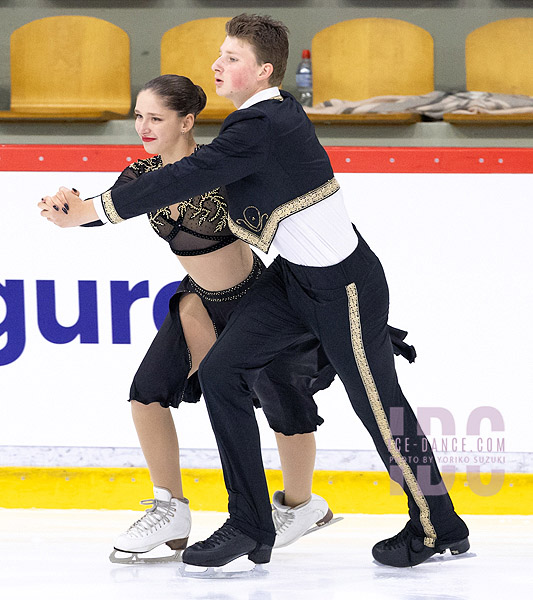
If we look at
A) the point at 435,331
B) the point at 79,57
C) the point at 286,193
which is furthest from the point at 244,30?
the point at 79,57

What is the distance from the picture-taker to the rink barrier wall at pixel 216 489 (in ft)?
8.77

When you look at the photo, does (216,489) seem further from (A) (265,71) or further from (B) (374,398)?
(A) (265,71)

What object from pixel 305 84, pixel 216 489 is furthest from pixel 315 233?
pixel 305 84

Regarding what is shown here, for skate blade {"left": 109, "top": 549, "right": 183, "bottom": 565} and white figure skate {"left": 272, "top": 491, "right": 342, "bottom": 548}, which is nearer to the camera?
skate blade {"left": 109, "top": 549, "right": 183, "bottom": 565}

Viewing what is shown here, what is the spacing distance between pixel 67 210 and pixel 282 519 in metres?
1.01

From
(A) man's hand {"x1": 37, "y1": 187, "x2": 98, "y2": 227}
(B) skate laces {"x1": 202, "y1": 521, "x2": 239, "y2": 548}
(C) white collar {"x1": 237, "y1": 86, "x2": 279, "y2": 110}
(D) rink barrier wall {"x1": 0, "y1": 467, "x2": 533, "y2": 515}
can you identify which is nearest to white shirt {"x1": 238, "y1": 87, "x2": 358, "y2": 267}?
(C) white collar {"x1": 237, "y1": 86, "x2": 279, "y2": 110}

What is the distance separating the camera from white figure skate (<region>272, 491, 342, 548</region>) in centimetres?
236

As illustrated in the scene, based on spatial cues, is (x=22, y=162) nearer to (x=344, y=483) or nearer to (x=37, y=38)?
(x=344, y=483)

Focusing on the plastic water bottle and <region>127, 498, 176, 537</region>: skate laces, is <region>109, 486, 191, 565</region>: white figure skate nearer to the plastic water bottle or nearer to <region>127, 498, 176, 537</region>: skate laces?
<region>127, 498, 176, 537</region>: skate laces

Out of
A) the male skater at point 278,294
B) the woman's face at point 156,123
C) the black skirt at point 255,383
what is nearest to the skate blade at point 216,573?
the male skater at point 278,294

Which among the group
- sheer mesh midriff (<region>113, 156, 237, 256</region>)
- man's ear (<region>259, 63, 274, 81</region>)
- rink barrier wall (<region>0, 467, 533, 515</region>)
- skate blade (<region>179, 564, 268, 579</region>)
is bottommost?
rink barrier wall (<region>0, 467, 533, 515</region>)

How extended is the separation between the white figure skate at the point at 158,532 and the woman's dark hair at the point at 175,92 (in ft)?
3.16

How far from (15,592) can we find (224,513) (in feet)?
2.69

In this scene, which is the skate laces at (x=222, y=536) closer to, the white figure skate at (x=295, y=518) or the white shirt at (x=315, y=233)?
the white figure skate at (x=295, y=518)
